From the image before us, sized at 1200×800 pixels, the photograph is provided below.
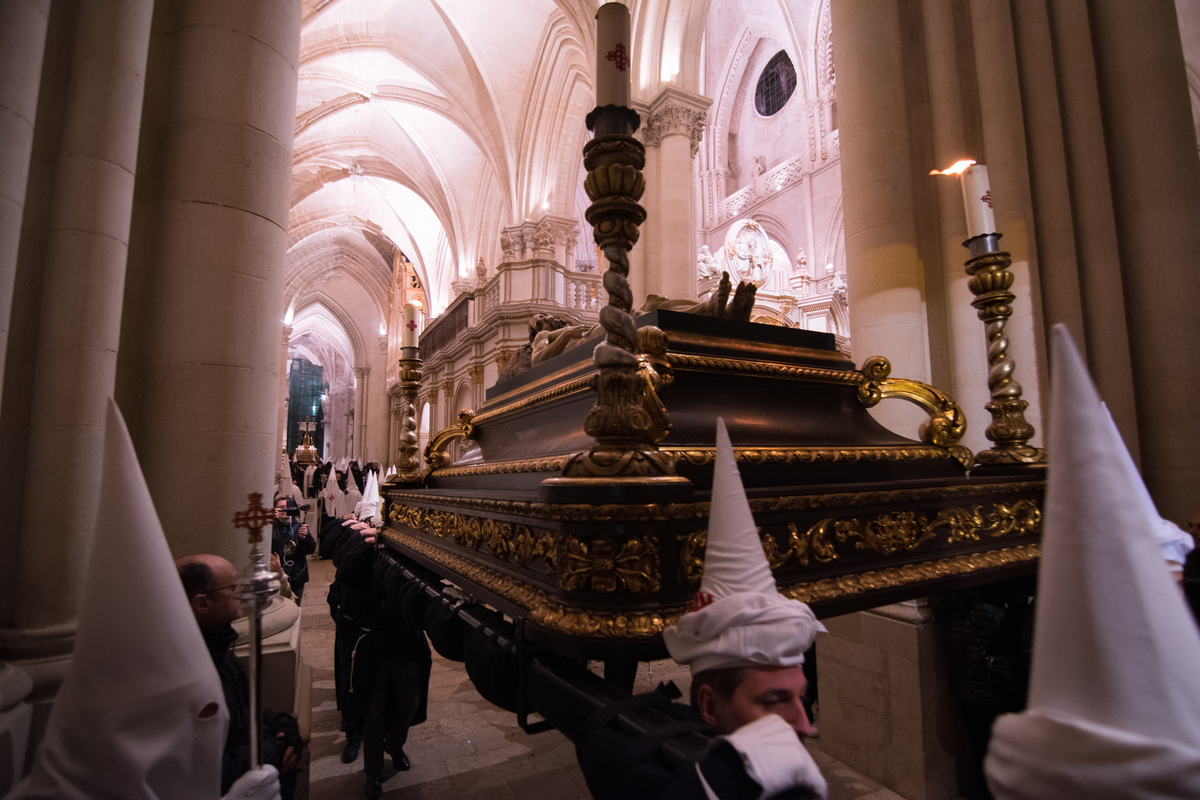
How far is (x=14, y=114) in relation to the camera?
1.32 meters

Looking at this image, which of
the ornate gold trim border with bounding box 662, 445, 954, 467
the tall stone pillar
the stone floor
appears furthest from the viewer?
the stone floor

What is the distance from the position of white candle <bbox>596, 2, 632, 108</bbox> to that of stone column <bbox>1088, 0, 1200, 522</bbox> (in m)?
3.54

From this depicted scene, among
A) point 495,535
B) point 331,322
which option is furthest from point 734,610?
point 331,322

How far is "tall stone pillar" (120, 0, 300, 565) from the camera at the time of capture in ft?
6.31

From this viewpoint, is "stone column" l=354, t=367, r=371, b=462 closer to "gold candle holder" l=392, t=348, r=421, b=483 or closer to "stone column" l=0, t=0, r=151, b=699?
"gold candle holder" l=392, t=348, r=421, b=483

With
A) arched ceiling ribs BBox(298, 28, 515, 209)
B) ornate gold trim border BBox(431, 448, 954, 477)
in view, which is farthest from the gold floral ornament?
arched ceiling ribs BBox(298, 28, 515, 209)

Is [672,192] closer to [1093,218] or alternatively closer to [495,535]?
[1093,218]

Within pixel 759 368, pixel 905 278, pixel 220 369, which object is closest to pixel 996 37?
pixel 905 278

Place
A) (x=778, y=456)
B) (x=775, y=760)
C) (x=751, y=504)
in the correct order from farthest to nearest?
(x=778, y=456) → (x=751, y=504) → (x=775, y=760)

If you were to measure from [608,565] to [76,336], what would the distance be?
1.70 metres

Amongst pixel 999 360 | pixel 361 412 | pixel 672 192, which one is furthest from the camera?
pixel 361 412

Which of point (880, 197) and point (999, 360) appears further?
point (880, 197)

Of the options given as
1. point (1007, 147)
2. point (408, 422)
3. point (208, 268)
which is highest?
point (1007, 147)

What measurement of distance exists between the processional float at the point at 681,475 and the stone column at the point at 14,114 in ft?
3.67
